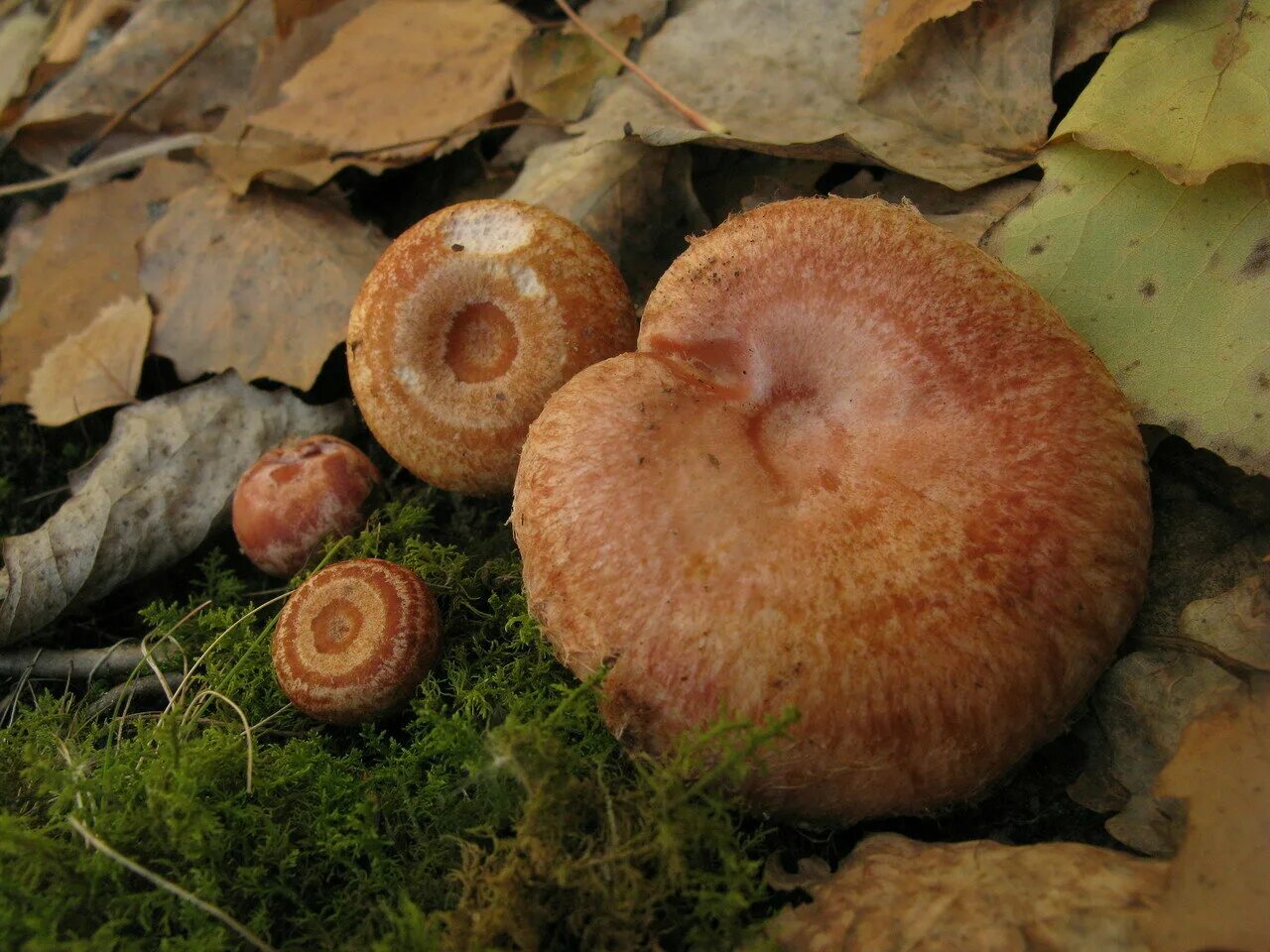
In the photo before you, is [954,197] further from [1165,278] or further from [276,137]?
[276,137]

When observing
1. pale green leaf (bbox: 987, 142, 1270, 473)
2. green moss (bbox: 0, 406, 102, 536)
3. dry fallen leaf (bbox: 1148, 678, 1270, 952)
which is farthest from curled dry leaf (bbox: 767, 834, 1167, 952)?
green moss (bbox: 0, 406, 102, 536)

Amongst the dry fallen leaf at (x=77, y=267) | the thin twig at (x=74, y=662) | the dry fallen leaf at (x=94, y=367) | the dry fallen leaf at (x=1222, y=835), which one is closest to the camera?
the dry fallen leaf at (x=1222, y=835)

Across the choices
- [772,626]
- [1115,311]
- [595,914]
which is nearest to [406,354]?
[772,626]

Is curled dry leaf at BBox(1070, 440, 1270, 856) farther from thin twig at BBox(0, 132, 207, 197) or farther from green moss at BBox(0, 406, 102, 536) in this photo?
thin twig at BBox(0, 132, 207, 197)

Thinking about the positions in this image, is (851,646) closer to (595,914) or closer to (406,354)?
(595,914)

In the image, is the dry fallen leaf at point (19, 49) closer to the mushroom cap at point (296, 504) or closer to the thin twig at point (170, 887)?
the mushroom cap at point (296, 504)

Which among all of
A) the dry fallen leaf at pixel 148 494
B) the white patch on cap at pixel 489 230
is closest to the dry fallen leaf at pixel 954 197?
the white patch on cap at pixel 489 230
